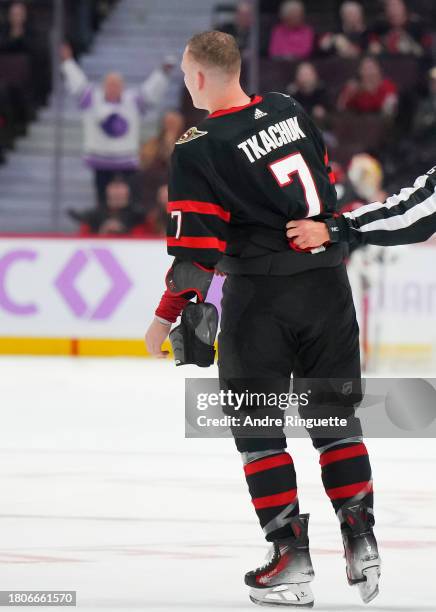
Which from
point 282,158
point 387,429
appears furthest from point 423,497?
point 282,158

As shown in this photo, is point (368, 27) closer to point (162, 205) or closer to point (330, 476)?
point (162, 205)

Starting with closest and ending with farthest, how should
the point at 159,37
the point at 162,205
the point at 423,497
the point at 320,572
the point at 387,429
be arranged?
1. the point at 320,572
2. the point at 387,429
3. the point at 423,497
4. the point at 162,205
5. the point at 159,37

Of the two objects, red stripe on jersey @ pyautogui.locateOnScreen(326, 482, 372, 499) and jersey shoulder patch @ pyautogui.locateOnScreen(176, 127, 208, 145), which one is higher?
jersey shoulder patch @ pyautogui.locateOnScreen(176, 127, 208, 145)

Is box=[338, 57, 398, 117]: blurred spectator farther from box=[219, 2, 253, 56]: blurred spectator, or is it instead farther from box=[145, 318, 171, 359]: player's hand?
box=[145, 318, 171, 359]: player's hand

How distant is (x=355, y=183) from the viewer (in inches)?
364

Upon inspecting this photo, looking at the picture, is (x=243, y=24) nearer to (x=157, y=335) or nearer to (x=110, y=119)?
(x=110, y=119)

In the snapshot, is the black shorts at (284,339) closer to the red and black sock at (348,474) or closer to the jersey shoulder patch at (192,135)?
the red and black sock at (348,474)

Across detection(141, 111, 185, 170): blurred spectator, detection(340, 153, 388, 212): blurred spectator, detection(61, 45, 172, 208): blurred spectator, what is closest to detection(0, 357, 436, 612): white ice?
detection(340, 153, 388, 212): blurred spectator

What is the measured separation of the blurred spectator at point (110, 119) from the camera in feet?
35.9

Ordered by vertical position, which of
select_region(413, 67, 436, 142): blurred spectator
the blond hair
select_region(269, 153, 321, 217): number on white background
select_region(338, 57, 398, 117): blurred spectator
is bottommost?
select_region(269, 153, 321, 217): number on white background

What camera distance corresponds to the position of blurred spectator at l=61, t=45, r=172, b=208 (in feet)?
35.9

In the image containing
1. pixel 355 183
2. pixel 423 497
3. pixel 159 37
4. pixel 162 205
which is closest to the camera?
pixel 423 497

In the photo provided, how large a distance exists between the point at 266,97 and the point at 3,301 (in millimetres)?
6317

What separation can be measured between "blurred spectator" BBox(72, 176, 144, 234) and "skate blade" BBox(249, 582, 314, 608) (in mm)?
6806
